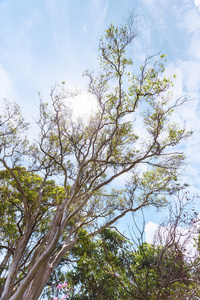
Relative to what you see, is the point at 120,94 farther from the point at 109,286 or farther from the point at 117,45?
the point at 109,286

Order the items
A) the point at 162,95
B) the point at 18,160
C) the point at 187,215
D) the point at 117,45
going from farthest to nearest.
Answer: the point at 18,160
the point at 162,95
the point at 117,45
the point at 187,215

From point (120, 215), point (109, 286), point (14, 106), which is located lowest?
point (109, 286)

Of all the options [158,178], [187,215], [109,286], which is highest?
[158,178]

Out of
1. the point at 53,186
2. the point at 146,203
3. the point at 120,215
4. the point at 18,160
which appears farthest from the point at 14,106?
the point at 146,203

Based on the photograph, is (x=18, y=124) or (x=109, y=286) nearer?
(x=109, y=286)

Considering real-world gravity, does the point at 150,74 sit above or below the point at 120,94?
above

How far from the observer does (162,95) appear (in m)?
6.98

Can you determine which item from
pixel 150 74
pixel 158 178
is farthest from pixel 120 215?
pixel 150 74

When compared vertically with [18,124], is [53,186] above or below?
below

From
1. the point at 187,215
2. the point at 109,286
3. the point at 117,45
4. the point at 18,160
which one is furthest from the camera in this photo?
the point at 18,160

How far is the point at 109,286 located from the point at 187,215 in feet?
23.3

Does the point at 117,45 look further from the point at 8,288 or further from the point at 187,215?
the point at 8,288

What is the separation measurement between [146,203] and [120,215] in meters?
1.64

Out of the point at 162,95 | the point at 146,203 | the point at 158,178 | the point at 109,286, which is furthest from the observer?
the point at 158,178
